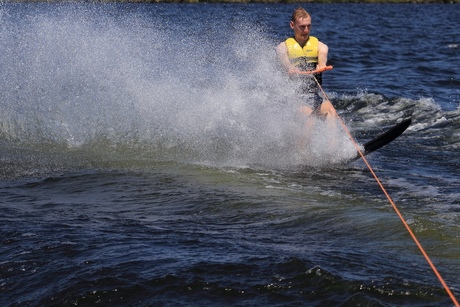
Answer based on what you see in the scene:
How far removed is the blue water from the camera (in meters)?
4.68

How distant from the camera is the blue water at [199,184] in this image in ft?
15.4

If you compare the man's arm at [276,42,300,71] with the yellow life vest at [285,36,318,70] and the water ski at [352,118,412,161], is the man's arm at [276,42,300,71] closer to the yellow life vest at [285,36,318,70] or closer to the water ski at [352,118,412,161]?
the yellow life vest at [285,36,318,70]

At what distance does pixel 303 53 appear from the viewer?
28.9 ft

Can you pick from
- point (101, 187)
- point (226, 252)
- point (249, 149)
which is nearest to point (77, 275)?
point (226, 252)

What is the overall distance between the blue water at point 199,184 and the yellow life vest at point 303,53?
1.27 feet

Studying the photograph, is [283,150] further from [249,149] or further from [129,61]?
[129,61]

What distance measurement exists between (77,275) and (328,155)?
4.57m

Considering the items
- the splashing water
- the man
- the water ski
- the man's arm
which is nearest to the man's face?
the man

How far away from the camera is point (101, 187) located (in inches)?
283

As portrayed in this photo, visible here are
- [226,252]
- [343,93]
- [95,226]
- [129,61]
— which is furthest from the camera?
[343,93]

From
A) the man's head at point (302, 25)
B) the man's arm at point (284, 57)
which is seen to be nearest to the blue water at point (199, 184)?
the man's arm at point (284, 57)

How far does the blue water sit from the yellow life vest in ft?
1.27

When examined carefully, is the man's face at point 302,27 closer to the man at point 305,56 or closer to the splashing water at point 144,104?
the man at point 305,56

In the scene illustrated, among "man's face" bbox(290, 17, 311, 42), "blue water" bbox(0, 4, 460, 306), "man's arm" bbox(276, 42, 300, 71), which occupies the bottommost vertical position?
"blue water" bbox(0, 4, 460, 306)
